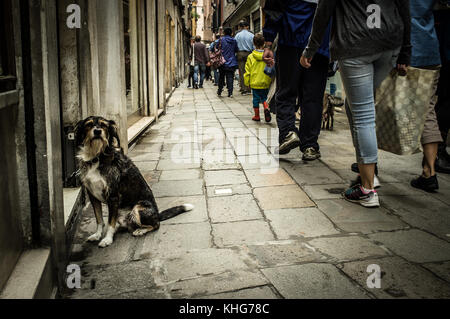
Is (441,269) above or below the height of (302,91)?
below

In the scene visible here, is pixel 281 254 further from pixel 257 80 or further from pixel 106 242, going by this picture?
pixel 257 80

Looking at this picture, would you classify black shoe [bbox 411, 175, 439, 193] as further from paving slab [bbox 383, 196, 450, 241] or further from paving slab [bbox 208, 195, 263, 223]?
paving slab [bbox 208, 195, 263, 223]

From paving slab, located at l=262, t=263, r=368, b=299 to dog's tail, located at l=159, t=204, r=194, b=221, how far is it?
112 centimetres

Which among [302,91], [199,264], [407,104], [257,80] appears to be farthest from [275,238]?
[257,80]

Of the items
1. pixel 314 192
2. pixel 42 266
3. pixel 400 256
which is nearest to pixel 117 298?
pixel 42 266

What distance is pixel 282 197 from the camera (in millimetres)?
3803

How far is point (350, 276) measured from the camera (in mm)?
2334

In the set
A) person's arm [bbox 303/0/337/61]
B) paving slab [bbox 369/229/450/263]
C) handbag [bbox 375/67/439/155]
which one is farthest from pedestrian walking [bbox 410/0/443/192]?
paving slab [bbox 369/229/450/263]

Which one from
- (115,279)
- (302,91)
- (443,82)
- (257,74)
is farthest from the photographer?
(257,74)

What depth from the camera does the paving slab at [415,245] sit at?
257cm

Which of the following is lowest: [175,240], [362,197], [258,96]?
[175,240]

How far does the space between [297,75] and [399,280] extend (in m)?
3.06

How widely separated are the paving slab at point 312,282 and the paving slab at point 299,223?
21.0 inches

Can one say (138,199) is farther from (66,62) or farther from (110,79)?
(110,79)
